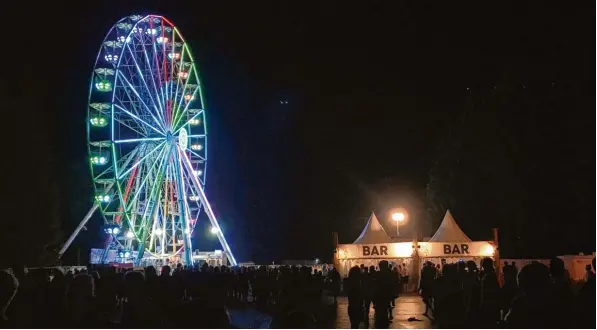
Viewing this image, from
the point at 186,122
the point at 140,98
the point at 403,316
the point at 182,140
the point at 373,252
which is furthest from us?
the point at 186,122

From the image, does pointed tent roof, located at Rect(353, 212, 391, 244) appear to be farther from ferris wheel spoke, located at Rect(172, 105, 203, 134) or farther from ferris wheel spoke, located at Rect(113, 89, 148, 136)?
ferris wheel spoke, located at Rect(113, 89, 148, 136)

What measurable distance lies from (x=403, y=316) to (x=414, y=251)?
1057cm

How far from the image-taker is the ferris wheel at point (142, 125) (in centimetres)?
3366

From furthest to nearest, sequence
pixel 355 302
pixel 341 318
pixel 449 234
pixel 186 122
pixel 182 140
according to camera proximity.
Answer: pixel 186 122 → pixel 182 140 → pixel 449 234 → pixel 341 318 → pixel 355 302

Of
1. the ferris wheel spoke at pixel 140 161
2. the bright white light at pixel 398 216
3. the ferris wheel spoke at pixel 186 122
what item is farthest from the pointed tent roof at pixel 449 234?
the ferris wheel spoke at pixel 186 122

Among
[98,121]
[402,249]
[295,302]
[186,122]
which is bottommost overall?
[402,249]

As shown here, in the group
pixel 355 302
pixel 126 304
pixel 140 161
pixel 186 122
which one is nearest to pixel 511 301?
pixel 355 302

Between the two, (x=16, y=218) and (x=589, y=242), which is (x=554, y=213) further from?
(x=16, y=218)

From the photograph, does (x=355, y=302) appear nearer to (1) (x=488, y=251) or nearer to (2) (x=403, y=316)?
(2) (x=403, y=316)

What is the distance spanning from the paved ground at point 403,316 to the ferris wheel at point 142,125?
16638 millimetres

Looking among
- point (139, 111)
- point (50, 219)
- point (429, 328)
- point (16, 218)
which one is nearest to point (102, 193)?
point (139, 111)

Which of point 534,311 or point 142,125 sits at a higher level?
point 142,125

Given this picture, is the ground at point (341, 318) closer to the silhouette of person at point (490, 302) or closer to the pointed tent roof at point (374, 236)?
the silhouette of person at point (490, 302)

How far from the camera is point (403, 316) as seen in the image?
54.7ft
